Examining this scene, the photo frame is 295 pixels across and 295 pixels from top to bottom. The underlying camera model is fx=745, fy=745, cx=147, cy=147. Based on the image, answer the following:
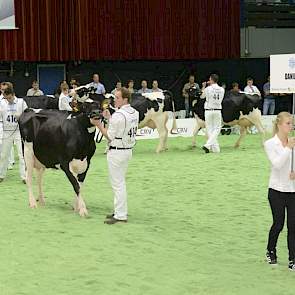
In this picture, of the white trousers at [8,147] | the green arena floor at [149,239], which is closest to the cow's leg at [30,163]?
the green arena floor at [149,239]

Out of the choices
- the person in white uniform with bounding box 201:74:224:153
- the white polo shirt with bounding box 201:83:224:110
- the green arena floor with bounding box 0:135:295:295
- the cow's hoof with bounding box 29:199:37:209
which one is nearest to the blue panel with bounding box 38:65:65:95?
the person in white uniform with bounding box 201:74:224:153

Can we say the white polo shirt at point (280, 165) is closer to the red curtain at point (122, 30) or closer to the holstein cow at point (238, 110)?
the holstein cow at point (238, 110)

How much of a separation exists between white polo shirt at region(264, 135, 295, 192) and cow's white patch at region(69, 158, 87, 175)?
12.5ft

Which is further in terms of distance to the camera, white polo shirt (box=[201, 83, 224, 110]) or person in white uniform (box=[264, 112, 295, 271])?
white polo shirt (box=[201, 83, 224, 110])

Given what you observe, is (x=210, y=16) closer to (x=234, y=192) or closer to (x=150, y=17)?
(x=150, y=17)

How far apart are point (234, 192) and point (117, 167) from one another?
3.40 m

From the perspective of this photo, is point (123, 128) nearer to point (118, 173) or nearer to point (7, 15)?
point (118, 173)

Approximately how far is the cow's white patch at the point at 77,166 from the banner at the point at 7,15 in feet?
55.2

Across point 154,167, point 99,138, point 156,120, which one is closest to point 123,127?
point 154,167

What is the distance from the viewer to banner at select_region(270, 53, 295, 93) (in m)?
9.58

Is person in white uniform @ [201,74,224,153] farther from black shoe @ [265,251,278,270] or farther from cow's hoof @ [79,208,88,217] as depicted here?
black shoe @ [265,251,278,270]

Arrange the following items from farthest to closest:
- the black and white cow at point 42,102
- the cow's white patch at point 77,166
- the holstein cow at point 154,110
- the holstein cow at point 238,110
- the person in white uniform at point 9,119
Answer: the black and white cow at point 42,102 → the holstein cow at point 238,110 → the holstein cow at point 154,110 → the person in white uniform at point 9,119 → the cow's white patch at point 77,166

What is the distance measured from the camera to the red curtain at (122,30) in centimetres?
2759

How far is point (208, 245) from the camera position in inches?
341
